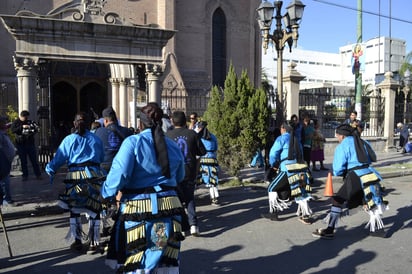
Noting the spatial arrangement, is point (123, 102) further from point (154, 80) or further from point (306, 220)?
point (306, 220)

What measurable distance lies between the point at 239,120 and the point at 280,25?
295 centimetres

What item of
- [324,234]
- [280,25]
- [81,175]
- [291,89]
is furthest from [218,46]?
[81,175]

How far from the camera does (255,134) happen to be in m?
10.2

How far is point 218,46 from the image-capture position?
83.3ft

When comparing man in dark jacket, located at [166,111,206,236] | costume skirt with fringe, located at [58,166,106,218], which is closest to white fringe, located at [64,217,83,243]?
costume skirt with fringe, located at [58,166,106,218]

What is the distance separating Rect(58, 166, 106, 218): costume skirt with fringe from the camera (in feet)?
17.5

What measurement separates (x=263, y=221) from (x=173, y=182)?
4.00 metres

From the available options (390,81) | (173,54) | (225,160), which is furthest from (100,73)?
(390,81)

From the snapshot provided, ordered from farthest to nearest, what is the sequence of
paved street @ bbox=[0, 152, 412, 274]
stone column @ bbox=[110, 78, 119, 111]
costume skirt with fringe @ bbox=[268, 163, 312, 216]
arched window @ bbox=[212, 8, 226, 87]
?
arched window @ bbox=[212, 8, 226, 87], stone column @ bbox=[110, 78, 119, 111], costume skirt with fringe @ bbox=[268, 163, 312, 216], paved street @ bbox=[0, 152, 412, 274]

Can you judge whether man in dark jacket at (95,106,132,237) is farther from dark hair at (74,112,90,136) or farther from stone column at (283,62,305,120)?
stone column at (283,62,305,120)

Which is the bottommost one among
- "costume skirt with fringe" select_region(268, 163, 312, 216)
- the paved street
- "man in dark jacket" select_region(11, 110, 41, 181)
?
the paved street

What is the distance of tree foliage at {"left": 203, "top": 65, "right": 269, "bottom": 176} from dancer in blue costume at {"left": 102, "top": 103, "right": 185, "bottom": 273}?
22.1 ft

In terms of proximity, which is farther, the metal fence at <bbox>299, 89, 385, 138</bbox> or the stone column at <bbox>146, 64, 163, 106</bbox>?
the metal fence at <bbox>299, 89, 385, 138</bbox>

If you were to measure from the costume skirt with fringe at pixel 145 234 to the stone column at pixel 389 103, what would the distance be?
18364mm
